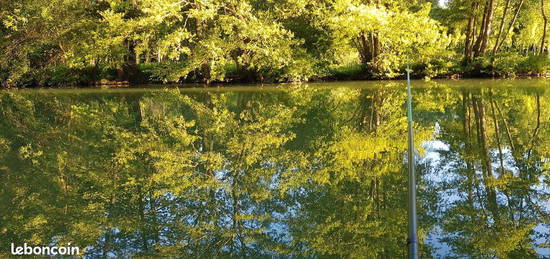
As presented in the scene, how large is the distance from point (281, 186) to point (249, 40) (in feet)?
54.3

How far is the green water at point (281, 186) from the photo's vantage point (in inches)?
122

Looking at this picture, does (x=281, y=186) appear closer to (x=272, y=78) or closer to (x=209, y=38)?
(x=209, y=38)

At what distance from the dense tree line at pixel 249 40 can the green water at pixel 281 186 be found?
10639 mm

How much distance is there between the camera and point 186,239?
3.16 metres

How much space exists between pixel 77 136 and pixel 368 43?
17171 millimetres

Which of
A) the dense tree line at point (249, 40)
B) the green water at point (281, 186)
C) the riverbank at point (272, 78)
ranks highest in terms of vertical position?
the dense tree line at point (249, 40)

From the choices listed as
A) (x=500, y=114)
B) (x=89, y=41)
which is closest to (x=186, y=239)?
(x=500, y=114)

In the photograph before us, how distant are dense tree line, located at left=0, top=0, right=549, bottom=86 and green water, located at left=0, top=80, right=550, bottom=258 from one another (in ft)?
34.9

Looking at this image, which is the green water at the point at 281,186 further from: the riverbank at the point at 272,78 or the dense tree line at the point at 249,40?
the riverbank at the point at 272,78

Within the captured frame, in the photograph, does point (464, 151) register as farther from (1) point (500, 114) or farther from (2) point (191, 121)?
(2) point (191, 121)

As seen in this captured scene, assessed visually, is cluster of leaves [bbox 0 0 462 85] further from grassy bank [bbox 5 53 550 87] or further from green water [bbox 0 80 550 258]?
green water [bbox 0 80 550 258]

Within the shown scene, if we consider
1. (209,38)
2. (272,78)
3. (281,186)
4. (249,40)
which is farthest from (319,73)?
(281,186)

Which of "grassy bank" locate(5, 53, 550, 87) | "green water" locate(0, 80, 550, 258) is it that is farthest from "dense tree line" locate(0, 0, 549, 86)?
"green water" locate(0, 80, 550, 258)

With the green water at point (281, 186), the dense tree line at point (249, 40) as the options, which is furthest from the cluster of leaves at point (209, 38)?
the green water at point (281, 186)
